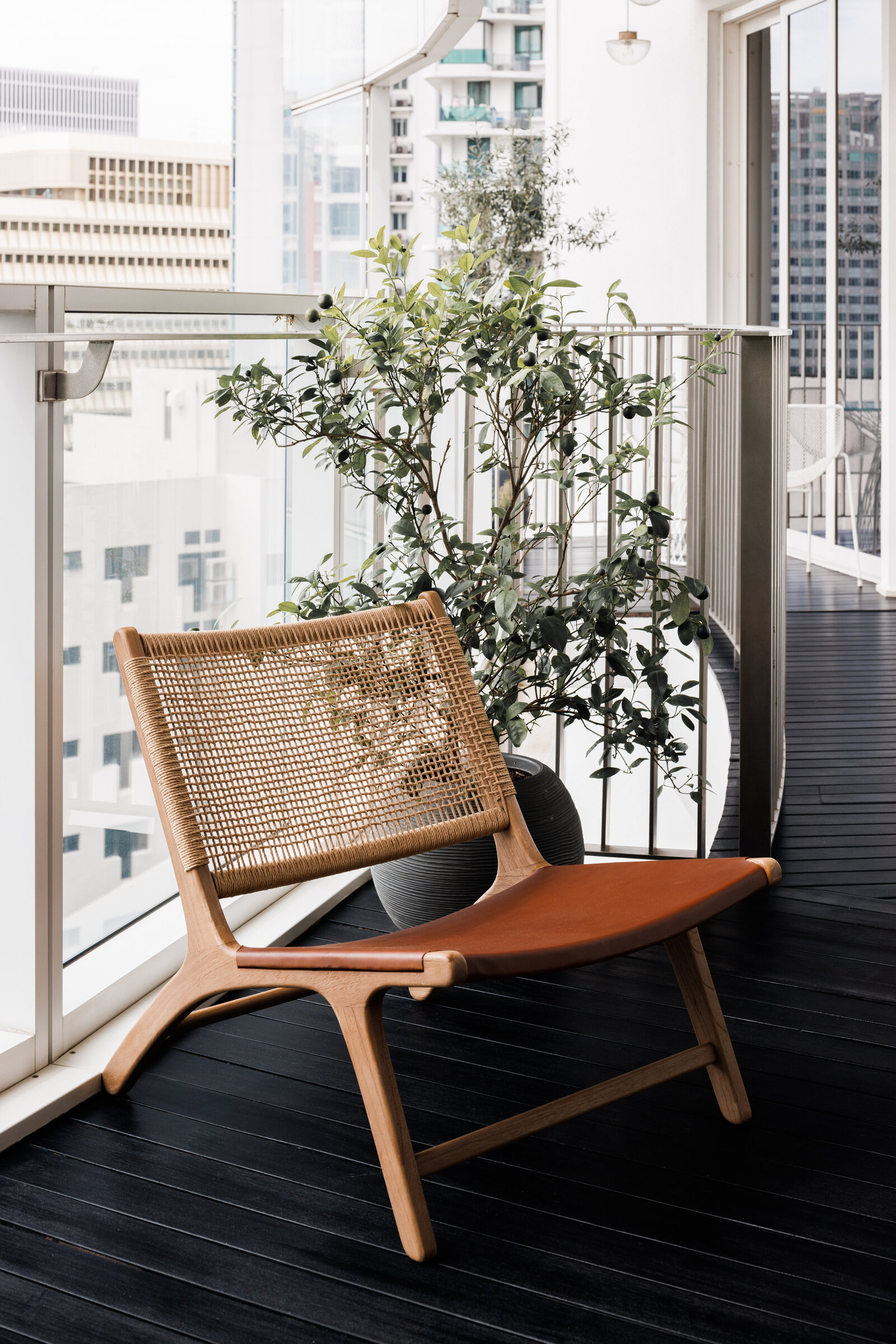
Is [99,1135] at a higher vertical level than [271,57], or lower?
lower

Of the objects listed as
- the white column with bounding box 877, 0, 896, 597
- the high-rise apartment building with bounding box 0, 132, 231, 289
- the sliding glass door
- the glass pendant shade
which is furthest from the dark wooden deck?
the glass pendant shade

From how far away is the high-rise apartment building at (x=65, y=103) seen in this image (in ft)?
8.30

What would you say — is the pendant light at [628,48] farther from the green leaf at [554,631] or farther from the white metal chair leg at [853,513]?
the green leaf at [554,631]

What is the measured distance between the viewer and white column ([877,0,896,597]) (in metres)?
6.12

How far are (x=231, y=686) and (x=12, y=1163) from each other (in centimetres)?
75

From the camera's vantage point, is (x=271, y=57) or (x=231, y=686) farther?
(x=271, y=57)

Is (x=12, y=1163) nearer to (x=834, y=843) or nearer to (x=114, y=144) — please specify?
(x=834, y=843)

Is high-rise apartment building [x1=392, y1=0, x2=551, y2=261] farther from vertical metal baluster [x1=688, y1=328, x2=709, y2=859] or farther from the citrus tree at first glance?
the citrus tree

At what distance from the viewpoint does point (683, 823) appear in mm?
6621

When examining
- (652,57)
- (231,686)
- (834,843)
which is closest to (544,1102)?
(231,686)

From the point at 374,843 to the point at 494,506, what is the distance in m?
0.85

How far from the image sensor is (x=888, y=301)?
629cm

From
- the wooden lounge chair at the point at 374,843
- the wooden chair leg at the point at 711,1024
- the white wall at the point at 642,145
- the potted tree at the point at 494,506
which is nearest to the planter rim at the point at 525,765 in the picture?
the potted tree at the point at 494,506

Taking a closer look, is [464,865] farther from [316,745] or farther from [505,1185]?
[505,1185]
